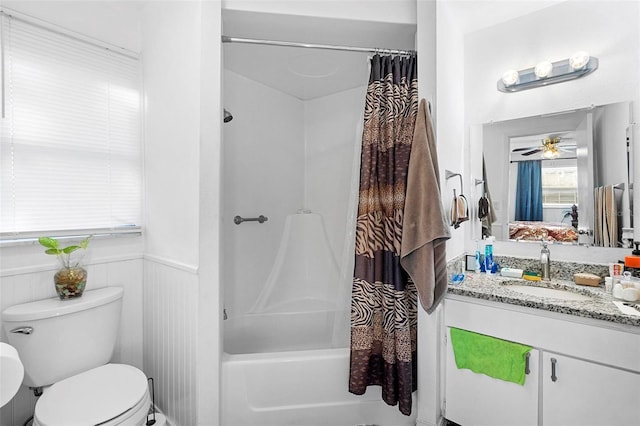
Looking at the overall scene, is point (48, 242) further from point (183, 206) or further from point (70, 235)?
point (183, 206)

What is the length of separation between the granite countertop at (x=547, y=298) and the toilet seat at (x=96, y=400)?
1.51 metres

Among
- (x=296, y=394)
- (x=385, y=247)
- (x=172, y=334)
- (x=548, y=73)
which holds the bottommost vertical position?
(x=296, y=394)

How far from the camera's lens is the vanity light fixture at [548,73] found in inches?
67.8

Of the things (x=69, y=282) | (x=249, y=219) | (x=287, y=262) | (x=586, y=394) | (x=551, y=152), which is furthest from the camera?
(x=287, y=262)

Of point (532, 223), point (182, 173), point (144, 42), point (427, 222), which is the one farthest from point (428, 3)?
point (144, 42)

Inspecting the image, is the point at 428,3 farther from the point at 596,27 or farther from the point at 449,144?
the point at 596,27

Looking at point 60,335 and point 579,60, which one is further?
point 579,60

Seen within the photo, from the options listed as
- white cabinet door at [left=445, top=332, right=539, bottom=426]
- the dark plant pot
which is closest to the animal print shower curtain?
white cabinet door at [left=445, top=332, right=539, bottom=426]

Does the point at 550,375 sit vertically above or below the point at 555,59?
below

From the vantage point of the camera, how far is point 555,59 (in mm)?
1852

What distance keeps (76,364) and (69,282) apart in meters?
0.39

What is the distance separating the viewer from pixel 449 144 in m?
1.84

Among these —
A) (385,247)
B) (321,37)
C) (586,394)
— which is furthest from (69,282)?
(586,394)

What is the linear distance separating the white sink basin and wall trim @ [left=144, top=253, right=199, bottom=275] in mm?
1673
